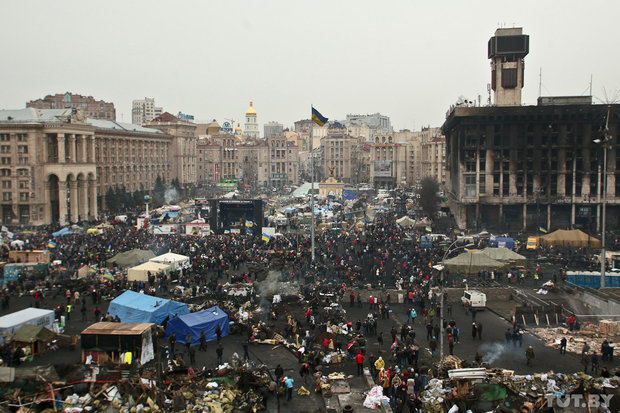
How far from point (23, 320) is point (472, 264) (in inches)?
896

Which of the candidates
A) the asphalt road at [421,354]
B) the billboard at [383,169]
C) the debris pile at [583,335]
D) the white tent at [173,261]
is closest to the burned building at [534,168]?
the white tent at [173,261]

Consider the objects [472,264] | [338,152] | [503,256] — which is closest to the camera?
[472,264]

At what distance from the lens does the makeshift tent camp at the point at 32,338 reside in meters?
20.7

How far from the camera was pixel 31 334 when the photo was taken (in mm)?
20859

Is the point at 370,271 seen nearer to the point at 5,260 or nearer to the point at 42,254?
the point at 42,254

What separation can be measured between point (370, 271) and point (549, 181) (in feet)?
96.5

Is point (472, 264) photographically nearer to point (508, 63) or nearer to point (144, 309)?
point (144, 309)

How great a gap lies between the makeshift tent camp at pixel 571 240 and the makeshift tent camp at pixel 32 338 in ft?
113

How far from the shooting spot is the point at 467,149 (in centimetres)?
5719

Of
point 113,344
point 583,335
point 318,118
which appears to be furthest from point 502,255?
point 113,344

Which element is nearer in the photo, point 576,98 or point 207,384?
point 207,384

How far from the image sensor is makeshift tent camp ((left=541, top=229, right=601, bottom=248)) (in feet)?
135

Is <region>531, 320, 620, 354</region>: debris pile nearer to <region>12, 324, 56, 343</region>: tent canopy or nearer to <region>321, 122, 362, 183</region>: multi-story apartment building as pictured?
<region>12, 324, 56, 343</region>: tent canopy

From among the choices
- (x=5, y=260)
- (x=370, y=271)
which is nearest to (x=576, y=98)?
(x=370, y=271)
